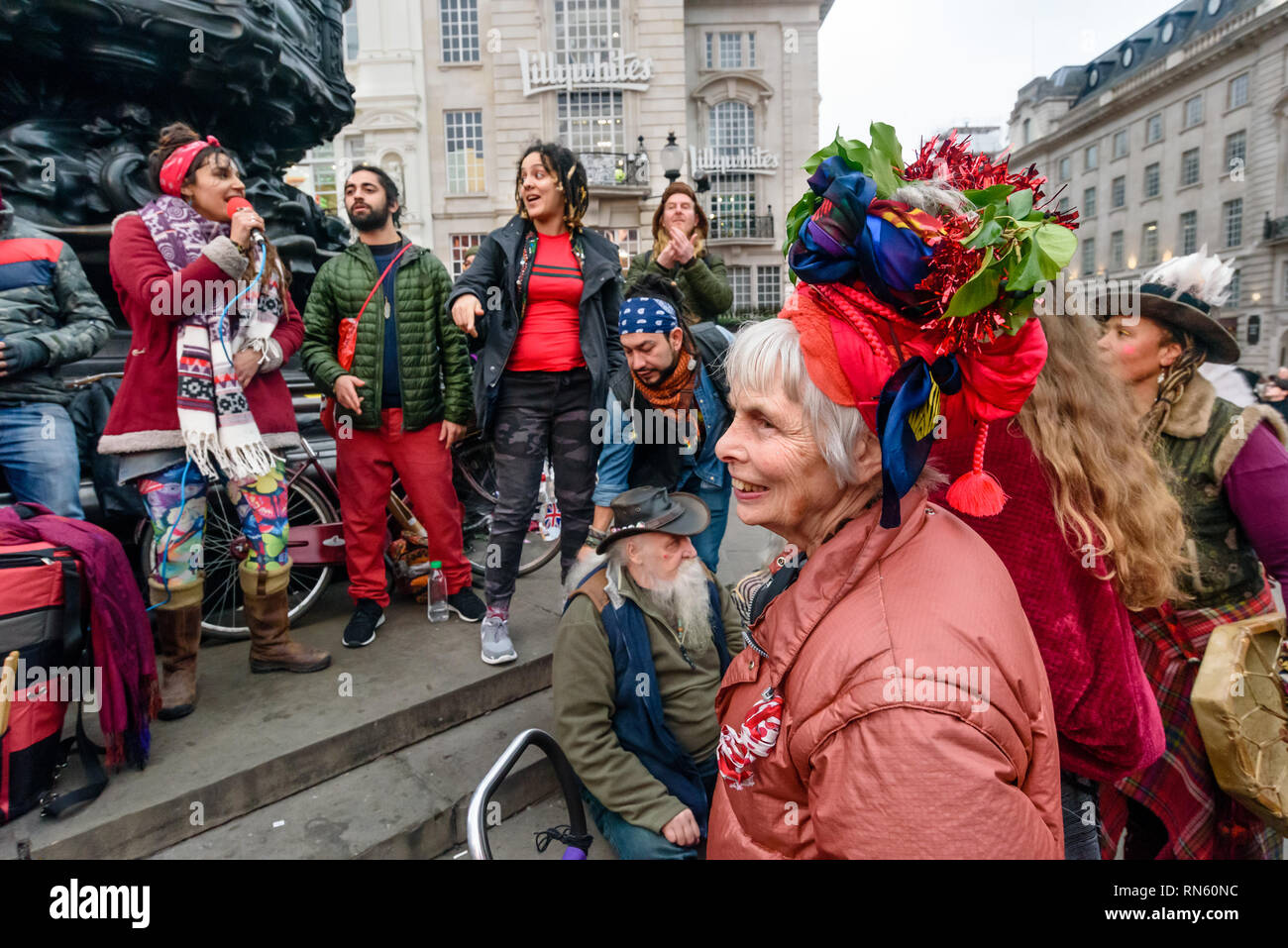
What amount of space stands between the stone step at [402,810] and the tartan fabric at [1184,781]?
2054 mm

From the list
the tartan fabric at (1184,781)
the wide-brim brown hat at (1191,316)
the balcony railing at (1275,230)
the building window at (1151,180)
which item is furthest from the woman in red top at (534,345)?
the building window at (1151,180)

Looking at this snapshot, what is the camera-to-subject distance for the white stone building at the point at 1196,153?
32719 millimetres

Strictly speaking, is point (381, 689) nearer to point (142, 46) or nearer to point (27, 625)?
point (27, 625)

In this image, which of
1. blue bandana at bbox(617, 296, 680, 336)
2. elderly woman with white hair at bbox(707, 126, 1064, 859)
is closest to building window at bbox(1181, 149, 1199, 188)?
blue bandana at bbox(617, 296, 680, 336)

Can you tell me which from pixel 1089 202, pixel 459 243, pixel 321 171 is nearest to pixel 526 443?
pixel 459 243

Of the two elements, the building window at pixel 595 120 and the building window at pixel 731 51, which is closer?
the building window at pixel 595 120

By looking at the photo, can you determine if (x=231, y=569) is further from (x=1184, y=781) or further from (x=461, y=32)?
(x=461, y=32)

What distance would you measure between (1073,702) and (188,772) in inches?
113

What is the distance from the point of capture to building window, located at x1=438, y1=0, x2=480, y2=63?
26.4 meters

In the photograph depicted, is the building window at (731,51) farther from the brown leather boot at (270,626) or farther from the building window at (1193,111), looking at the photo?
the brown leather boot at (270,626)

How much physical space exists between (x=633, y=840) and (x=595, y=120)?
28.4 metres

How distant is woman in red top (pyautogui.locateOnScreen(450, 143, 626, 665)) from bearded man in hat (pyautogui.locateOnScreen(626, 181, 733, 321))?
0.35m
